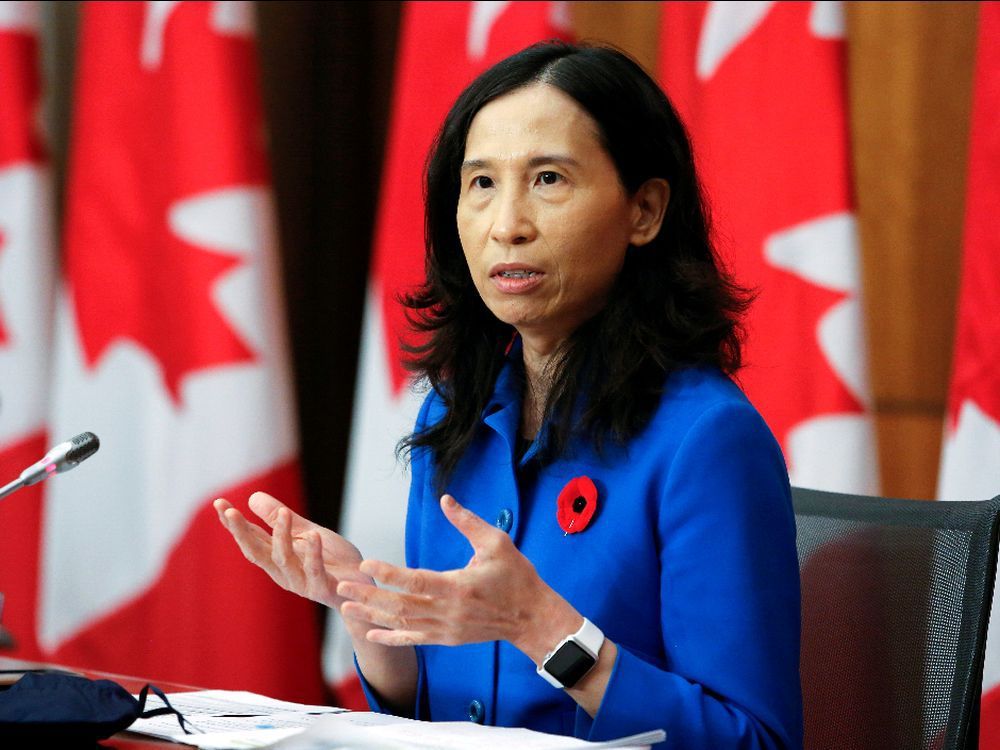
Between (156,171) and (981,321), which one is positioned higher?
(156,171)

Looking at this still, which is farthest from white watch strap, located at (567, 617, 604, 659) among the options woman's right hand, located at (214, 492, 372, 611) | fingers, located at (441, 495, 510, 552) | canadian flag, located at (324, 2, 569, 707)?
canadian flag, located at (324, 2, 569, 707)

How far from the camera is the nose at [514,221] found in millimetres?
1369

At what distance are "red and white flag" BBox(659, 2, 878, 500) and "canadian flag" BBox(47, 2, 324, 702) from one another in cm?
123

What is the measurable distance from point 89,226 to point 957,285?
2157mm

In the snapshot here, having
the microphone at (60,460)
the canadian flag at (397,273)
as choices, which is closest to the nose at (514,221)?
the microphone at (60,460)

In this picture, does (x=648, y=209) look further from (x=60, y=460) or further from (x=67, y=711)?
(x=67, y=711)

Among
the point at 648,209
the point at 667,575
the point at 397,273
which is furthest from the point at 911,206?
the point at 667,575

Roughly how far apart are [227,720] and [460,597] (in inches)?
12.2

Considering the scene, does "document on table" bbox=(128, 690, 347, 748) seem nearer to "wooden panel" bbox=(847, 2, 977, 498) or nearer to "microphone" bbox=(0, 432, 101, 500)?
"microphone" bbox=(0, 432, 101, 500)

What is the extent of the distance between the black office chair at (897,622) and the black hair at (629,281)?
0.27m

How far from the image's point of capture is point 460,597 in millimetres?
1052

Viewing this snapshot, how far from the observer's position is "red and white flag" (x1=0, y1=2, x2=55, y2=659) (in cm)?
323

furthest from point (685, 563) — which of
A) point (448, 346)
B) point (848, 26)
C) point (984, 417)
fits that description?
point (848, 26)

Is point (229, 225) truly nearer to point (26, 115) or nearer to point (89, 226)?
point (89, 226)
